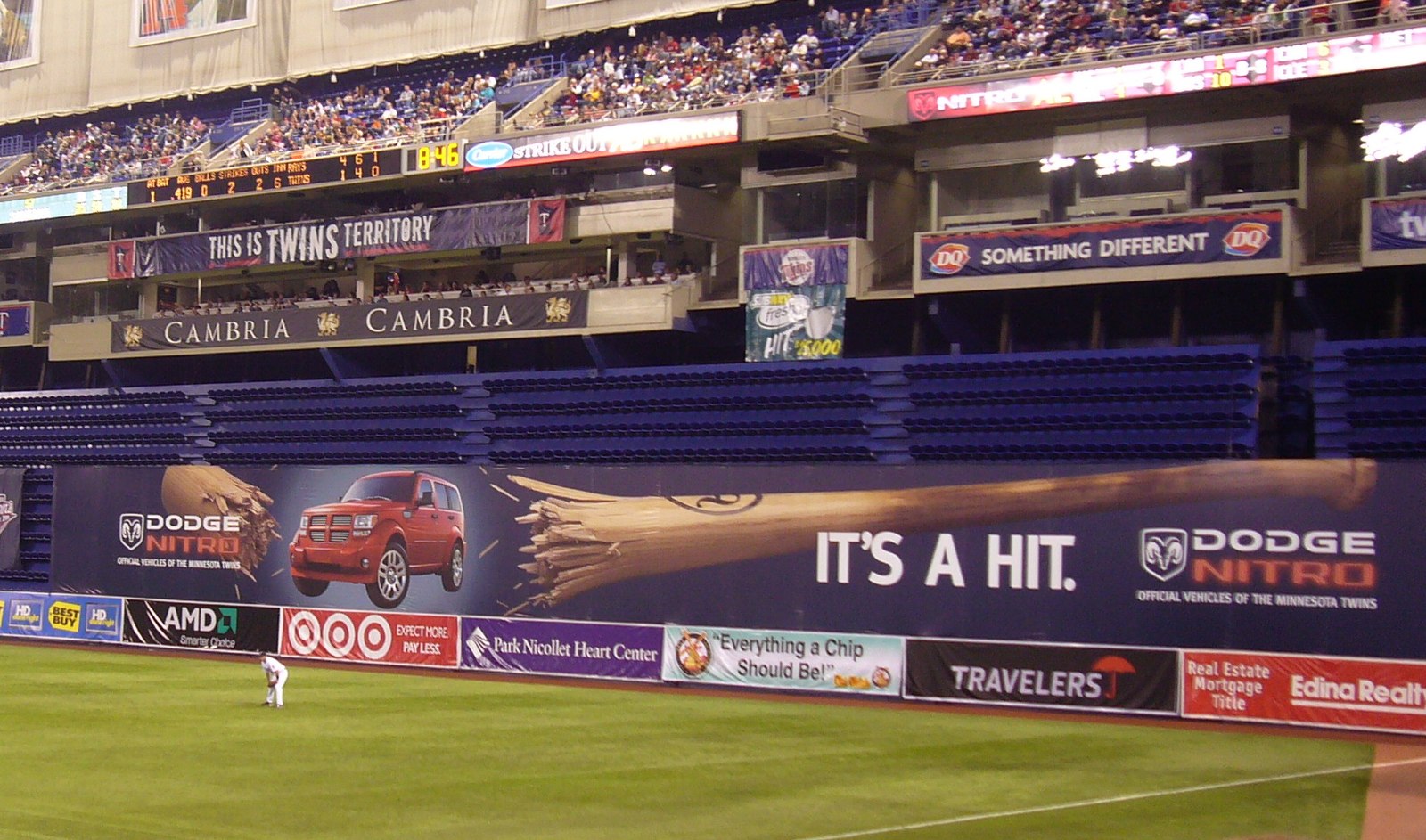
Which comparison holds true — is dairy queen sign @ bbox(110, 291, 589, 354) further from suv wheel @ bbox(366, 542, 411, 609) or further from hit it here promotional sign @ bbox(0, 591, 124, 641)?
hit it here promotional sign @ bbox(0, 591, 124, 641)

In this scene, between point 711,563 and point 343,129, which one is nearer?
point 711,563

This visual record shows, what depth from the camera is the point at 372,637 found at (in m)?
33.2

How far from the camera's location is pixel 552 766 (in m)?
18.8

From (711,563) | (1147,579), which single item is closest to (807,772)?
(1147,579)

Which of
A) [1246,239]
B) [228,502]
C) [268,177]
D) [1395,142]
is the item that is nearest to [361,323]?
[268,177]

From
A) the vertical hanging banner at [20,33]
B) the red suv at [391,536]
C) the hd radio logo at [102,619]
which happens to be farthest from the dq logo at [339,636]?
the vertical hanging banner at [20,33]

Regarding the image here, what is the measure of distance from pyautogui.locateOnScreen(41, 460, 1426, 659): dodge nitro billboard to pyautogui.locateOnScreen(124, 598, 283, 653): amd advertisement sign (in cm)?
166

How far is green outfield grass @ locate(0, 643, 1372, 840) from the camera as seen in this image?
49.2 feet

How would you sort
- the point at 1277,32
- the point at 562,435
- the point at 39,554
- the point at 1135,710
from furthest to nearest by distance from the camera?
the point at 39,554 < the point at 562,435 < the point at 1277,32 < the point at 1135,710

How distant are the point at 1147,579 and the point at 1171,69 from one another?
929 centimetres

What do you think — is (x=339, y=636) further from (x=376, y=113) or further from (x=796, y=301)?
(x=376, y=113)

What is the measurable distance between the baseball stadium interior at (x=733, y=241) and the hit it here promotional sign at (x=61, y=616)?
249cm

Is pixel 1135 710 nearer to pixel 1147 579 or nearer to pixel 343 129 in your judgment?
pixel 1147 579

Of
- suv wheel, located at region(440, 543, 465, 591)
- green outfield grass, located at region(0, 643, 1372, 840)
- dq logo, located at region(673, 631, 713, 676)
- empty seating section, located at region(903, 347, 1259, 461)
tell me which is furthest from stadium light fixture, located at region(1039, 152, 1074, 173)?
suv wheel, located at region(440, 543, 465, 591)
